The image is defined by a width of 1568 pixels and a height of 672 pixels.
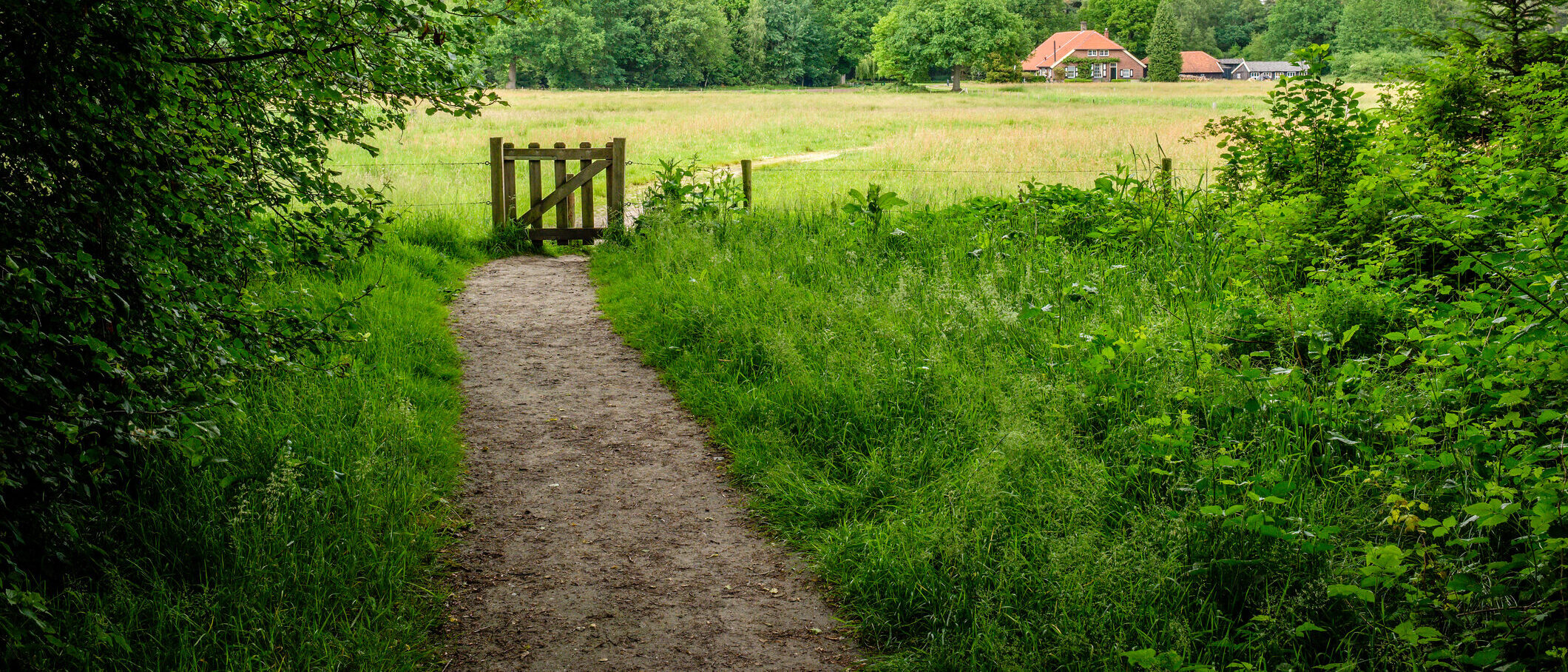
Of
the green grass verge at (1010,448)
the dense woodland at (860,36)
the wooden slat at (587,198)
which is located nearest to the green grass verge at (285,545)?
the green grass verge at (1010,448)

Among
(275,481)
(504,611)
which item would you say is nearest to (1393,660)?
(504,611)

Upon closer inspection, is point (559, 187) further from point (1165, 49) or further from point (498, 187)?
point (1165, 49)

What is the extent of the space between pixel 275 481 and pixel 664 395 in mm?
2921

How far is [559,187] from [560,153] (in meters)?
0.46

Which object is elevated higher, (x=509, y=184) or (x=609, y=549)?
(x=509, y=184)

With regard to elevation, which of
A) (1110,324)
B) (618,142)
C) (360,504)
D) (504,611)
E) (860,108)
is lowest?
(504,611)

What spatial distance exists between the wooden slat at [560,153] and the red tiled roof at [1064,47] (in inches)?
3895

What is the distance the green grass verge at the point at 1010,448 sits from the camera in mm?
3455

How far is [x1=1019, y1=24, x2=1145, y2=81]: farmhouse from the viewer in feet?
337

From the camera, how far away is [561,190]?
12.5 metres

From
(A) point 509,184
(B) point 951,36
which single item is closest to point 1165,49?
(B) point 951,36

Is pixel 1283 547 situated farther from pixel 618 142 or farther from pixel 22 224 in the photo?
pixel 618 142

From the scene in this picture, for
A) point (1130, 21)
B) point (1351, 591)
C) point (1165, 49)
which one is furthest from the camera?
point (1130, 21)

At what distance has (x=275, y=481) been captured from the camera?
418 centimetres
